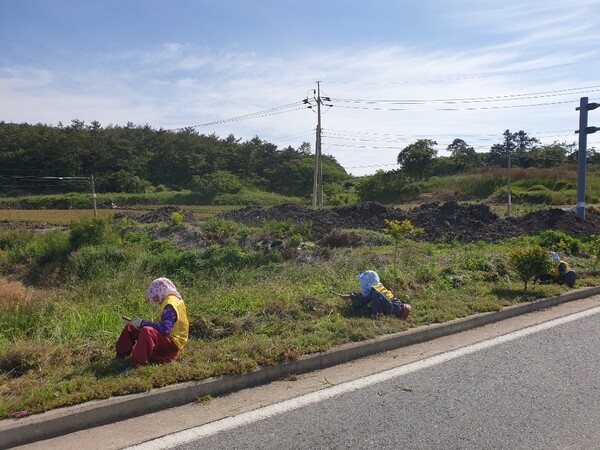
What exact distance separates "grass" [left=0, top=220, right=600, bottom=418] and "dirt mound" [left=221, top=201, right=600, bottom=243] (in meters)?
6.77

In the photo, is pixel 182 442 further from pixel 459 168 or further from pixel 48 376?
pixel 459 168

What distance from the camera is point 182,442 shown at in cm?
377

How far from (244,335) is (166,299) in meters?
1.14

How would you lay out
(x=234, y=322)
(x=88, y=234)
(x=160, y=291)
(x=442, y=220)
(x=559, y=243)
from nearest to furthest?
(x=160, y=291) → (x=234, y=322) → (x=559, y=243) → (x=88, y=234) → (x=442, y=220)

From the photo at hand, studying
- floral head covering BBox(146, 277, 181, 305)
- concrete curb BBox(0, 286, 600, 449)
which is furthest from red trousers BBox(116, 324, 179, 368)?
concrete curb BBox(0, 286, 600, 449)

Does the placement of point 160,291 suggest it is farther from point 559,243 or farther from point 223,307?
point 559,243

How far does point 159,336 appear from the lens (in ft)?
16.4

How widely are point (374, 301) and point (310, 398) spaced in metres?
2.53

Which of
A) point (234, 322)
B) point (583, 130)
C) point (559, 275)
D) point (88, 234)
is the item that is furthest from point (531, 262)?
point (88, 234)

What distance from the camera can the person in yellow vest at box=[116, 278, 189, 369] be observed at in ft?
15.9

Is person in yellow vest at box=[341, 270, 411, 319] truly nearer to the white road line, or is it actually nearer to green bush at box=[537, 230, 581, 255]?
the white road line

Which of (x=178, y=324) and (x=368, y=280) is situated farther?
(x=368, y=280)

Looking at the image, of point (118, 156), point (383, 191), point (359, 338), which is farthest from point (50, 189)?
point (359, 338)

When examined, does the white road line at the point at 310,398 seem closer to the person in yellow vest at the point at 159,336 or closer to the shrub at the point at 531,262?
the person in yellow vest at the point at 159,336
